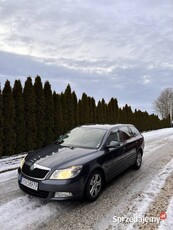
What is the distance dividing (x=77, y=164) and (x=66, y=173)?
0.28 meters

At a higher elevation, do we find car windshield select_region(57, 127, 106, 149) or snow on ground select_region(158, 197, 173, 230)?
car windshield select_region(57, 127, 106, 149)

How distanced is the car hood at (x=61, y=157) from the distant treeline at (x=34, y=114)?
198 inches

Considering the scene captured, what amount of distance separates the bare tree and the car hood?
66.5 m

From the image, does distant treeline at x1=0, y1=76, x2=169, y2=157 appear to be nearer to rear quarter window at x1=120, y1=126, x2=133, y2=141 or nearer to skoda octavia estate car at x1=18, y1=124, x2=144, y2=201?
skoda octavia estate car at x1=18, y1=124, x2=144, y2=201

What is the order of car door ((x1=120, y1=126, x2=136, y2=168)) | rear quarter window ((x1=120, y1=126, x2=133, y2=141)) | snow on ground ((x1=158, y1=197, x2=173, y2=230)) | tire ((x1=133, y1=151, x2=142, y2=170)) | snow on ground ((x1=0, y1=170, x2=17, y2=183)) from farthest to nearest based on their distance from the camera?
tire ((x1=133, y1=151, x2=142, y2=170)) < rear quarter window ((x1=120, y1=126, x2=133, y2=141)) < car door ((x1=120, y1=126, x2=136, y2=168)) < snow on ground ((x1=0, y1=170, x2=17, y2=183)) < snow on ground ((x1=158, y1=197, x2=173, y2=230))

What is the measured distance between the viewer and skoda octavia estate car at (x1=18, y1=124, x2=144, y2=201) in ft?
12.9

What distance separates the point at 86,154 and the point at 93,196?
33.4 inches

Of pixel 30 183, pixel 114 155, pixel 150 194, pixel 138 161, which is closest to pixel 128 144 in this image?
pixel 114 155

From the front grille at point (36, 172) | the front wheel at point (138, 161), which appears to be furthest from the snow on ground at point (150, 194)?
the front grille at point (36, 172)

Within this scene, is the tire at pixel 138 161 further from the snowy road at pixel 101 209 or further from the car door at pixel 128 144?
the snowy road at pixel 101 209

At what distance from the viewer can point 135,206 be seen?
4.18 meters

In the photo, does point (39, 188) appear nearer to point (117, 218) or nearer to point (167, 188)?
point (117, 218)

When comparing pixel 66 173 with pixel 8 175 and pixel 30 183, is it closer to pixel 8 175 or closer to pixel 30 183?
pixel 30 183

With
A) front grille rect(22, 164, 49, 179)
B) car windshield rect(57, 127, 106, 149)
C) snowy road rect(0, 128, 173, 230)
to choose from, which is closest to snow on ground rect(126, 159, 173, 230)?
snowy road rect(0, 128, 173, 230)
